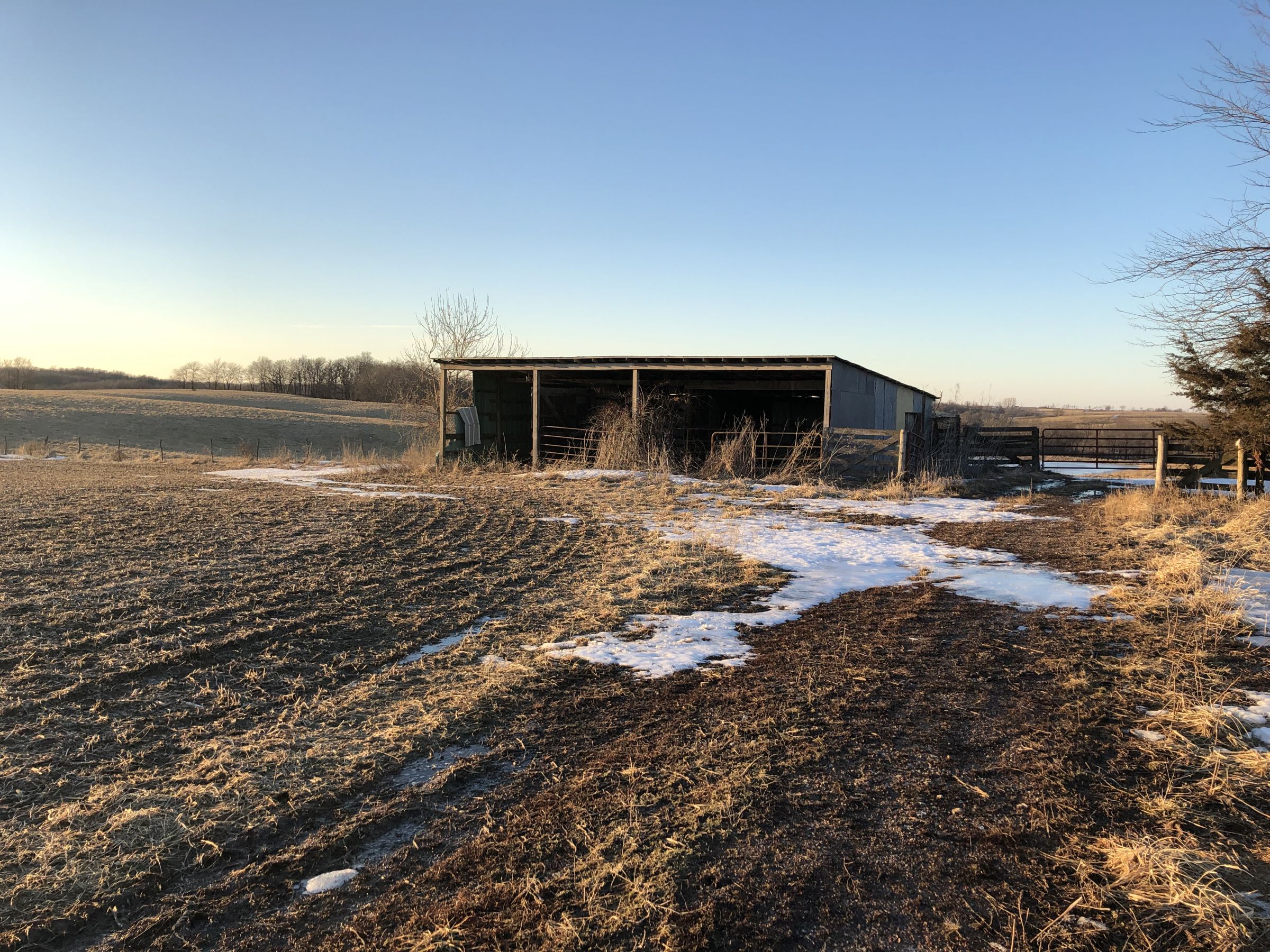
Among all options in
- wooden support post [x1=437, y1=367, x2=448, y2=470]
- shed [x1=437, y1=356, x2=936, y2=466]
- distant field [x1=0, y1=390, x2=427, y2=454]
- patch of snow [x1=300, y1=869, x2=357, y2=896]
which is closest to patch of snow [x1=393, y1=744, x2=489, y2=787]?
patch of snow [x1=300, y1=869, x2=357, y2=896]

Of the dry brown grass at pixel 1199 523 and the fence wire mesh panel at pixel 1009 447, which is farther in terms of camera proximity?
the fence wire mesh panel at pixel 1009 447

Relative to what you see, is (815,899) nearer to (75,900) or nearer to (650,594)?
(75,900)

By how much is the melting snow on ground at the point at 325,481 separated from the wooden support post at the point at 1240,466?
1418cm

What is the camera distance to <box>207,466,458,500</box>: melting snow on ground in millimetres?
13641

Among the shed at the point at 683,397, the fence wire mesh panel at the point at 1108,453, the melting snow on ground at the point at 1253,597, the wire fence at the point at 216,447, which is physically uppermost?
the shed at the point at 683,397

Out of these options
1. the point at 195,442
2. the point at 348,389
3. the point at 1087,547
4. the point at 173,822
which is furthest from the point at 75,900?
the point at 348,389

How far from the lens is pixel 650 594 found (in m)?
6.66

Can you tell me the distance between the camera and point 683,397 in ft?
65.2

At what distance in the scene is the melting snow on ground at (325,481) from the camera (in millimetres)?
13641

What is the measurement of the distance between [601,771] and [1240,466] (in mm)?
15338

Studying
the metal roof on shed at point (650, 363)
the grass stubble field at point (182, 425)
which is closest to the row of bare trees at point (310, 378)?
the grass stubble field at point (182, 425)

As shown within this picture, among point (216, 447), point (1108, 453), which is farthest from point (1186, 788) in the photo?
point (216, 447)

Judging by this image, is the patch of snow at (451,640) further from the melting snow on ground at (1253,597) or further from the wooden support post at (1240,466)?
the wooden support post at (1240,466)

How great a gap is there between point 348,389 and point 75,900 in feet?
295
